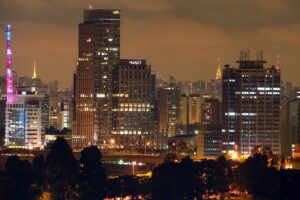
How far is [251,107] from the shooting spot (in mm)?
106875

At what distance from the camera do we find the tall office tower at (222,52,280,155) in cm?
10694

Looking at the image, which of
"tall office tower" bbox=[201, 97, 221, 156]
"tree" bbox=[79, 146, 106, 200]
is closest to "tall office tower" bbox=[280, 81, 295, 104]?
"tall office tower" bbox=[201, 97, 221, 156]

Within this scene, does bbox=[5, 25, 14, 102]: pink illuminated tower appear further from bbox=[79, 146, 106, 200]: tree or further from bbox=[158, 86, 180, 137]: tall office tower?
bbox=[79, 146, 106, 200]: tree

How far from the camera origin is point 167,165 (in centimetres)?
7050

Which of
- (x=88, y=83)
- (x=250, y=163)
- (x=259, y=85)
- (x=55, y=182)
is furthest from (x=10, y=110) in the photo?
(x=55, y=182)

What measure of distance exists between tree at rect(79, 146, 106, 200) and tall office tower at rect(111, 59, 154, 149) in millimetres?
53232

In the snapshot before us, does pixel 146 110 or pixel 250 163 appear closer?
pixel 250 163

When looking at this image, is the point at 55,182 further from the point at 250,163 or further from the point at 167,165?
the point at 250,163

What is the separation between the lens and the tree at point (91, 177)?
64688mm

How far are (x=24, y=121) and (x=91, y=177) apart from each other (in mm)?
55361

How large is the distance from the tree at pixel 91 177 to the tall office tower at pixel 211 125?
40.5 meters

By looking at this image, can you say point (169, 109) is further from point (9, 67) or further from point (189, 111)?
point (9, 67)

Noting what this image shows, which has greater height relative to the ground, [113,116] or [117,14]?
[117,14]

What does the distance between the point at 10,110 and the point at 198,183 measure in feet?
174
